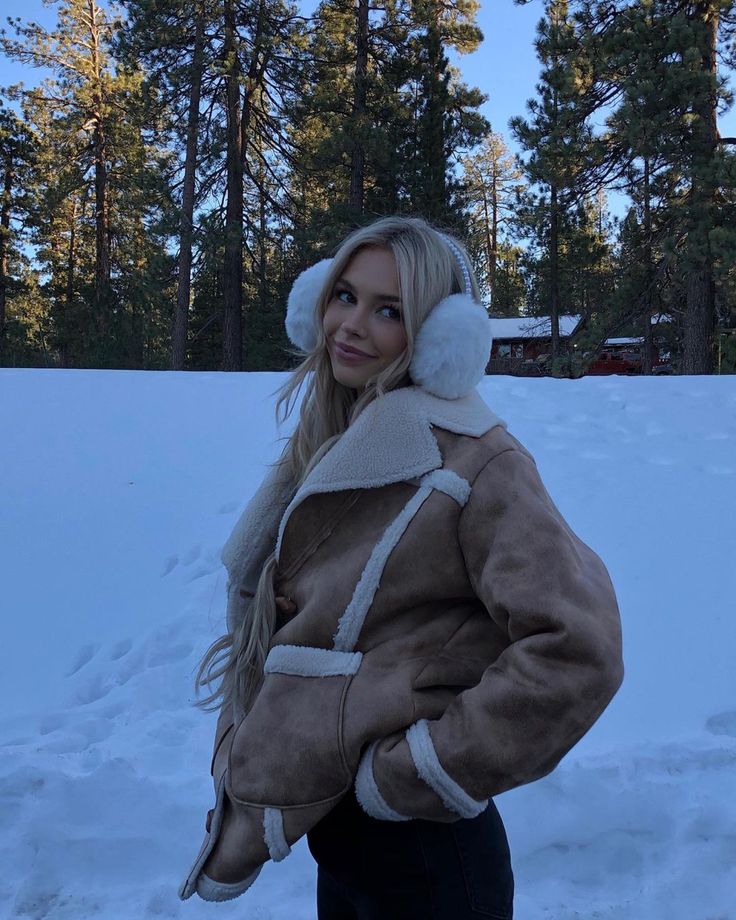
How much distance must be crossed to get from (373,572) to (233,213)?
54.5 feet

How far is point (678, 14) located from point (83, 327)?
18.0 meters

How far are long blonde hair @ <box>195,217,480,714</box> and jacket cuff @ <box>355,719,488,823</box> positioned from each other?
0.30 meters

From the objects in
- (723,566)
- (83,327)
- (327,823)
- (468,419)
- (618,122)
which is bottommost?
(723,566)

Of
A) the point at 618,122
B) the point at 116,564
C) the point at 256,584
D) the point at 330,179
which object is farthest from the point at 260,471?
the point at 330,179

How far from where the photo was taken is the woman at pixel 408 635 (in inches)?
37.9

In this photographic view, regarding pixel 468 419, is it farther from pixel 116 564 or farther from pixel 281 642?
pixel 116 564

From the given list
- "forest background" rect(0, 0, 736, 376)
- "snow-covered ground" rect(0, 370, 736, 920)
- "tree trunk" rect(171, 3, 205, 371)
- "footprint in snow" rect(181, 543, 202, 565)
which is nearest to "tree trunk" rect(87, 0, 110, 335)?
"forest background" rect(0, 0, 736, 376)

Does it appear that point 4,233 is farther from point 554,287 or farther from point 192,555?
point 192,555

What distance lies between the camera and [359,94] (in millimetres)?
15422

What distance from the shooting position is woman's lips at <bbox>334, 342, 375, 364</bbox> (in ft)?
4.14

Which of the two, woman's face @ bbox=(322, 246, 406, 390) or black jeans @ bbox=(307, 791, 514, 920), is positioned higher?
woman's face @ bbox=(322, 246, 406, 390)

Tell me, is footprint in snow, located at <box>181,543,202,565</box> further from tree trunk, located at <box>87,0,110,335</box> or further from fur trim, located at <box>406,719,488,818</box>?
tree trunk, located at <box>87,0,110,335</box>

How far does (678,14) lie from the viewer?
11633 mm

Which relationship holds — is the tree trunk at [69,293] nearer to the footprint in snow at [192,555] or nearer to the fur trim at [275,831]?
the footprint in snow at [192,555]
